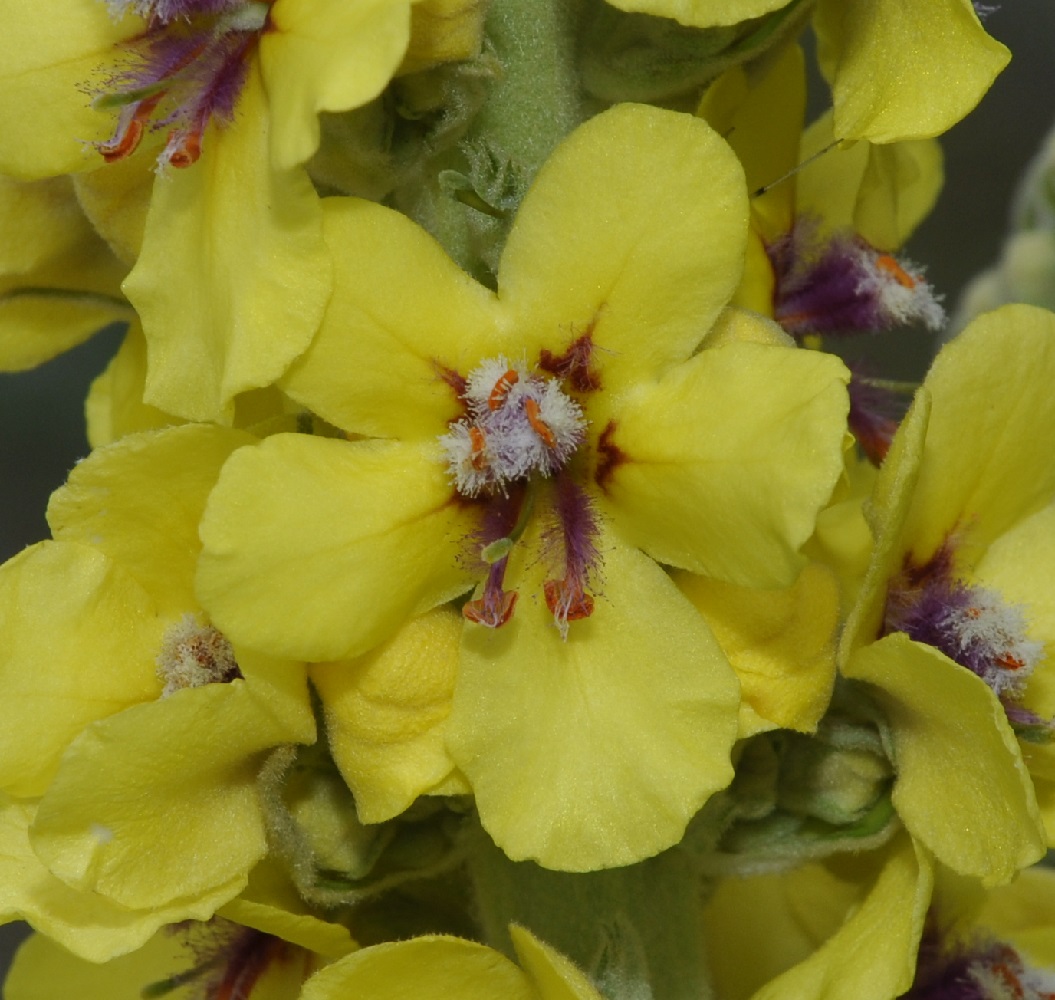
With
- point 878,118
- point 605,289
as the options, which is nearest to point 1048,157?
point 878,118

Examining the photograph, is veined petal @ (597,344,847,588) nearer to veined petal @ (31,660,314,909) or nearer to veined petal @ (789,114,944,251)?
veined petal @ (31,660,314,909)

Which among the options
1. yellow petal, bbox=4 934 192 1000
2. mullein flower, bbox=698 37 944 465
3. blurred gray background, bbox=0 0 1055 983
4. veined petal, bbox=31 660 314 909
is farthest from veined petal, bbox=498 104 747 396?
blurred gray background, bbox=0 0 1055 983

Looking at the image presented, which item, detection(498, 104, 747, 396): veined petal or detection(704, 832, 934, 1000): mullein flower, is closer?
detection(498, 104, 747, 396): veined petal

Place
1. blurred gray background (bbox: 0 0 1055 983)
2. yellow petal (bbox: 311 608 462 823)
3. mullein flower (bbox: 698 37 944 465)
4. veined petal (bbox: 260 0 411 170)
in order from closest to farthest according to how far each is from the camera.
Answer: veined petal (bbox: 260 0 411 170) < yellow petal (bbox: 311 608 462 823) < mullein flower (bbox: 698 37 944 465) < blurred gray background (bbox: 0 0 1055 983)

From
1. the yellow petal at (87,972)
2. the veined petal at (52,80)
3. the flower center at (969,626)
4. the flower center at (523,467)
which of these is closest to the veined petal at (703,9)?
the flower center at (523,467)

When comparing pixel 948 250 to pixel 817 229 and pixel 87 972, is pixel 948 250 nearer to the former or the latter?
pixel 817 229

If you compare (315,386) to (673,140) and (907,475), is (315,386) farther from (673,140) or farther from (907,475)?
(907,475)

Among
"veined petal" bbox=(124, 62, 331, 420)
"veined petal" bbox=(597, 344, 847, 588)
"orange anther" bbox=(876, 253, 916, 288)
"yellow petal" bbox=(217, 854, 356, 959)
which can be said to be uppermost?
"veined petal" bbox=(124, 62, 331, 420)
